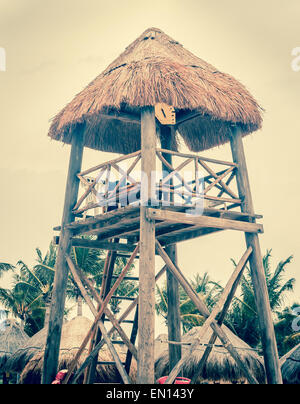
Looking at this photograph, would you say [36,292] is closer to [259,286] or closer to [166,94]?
[259,286]

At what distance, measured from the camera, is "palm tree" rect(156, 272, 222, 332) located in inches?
1109

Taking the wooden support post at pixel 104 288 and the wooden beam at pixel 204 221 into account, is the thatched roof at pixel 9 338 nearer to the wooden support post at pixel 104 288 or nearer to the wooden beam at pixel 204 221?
the wooden support post at pixel 104 288

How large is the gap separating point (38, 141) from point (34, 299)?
12.8m

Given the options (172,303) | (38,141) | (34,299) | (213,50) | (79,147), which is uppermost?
(38,141)

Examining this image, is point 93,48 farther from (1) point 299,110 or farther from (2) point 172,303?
(2) point 172,303

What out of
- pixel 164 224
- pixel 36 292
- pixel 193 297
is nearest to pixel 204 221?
pixel 164 224

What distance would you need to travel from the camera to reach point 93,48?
84.8 ft

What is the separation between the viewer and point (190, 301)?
28.8m

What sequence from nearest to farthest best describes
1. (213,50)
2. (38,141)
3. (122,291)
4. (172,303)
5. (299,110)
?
(172,303) < (213,50) < (122,291) < (299,110) < (38,141)

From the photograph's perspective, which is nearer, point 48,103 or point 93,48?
point 93,48

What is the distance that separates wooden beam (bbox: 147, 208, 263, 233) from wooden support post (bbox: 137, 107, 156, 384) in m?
0.14

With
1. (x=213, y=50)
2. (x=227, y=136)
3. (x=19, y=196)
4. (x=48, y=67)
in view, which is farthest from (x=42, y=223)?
(x=227, y=136)

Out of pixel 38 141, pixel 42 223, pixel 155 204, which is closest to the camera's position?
pixel 155 204

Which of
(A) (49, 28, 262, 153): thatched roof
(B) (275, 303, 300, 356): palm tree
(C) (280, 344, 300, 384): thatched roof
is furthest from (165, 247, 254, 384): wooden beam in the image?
(B) (275, 303, 300, 356): palm tree
